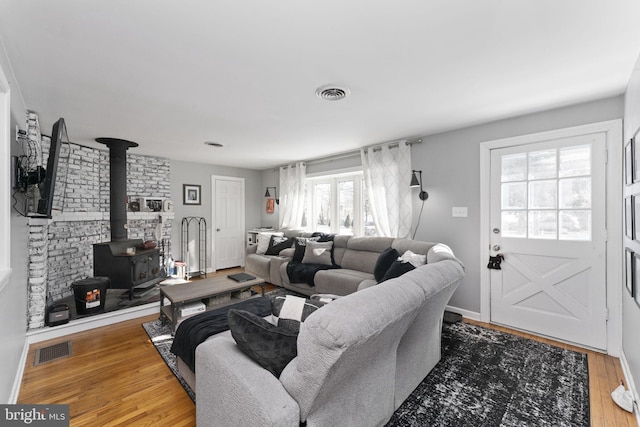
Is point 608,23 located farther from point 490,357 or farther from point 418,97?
point 490,357

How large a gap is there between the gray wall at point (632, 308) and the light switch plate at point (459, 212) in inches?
52.8

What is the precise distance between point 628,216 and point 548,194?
2.44 feet

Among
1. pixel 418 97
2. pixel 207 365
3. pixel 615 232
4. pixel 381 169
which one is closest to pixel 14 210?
pixel 207 365

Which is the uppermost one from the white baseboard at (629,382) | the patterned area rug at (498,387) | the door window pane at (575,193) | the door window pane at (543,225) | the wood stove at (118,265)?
the door window pane at (575,193)

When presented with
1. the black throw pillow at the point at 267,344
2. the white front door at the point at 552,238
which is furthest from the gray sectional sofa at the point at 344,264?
the black throw pillow at the point at 267,344

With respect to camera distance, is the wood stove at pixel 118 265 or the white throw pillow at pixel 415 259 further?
the wood stove at pixel 118 265

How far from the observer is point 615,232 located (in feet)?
8.05

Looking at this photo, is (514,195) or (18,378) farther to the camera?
(514,195)

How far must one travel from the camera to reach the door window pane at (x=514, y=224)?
2.96m

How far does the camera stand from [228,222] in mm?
6121

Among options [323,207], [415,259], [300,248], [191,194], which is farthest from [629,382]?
[191,194]

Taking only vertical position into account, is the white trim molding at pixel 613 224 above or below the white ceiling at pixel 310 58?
below

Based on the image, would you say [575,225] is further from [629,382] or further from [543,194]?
[629,382]

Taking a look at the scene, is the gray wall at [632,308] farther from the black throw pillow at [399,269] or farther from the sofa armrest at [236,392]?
the sofa armrest at [236,392]
